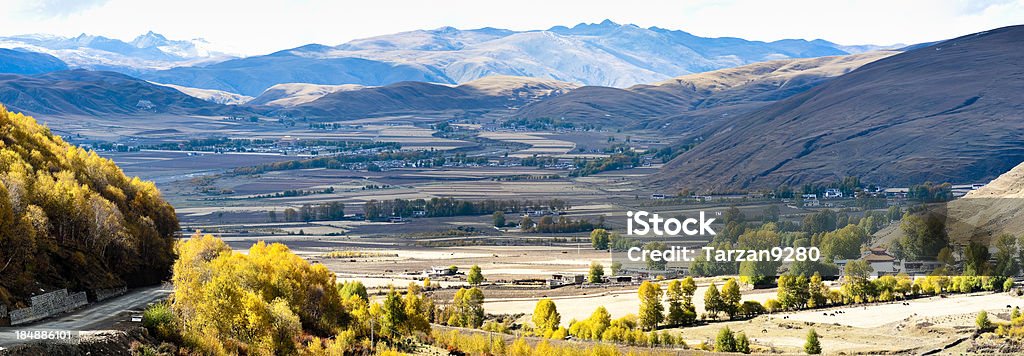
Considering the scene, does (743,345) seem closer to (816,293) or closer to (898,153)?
(816,293)

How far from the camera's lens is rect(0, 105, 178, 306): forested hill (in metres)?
51.1

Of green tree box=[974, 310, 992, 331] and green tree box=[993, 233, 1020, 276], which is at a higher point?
green tree box=[993, 233, 1020, 276]

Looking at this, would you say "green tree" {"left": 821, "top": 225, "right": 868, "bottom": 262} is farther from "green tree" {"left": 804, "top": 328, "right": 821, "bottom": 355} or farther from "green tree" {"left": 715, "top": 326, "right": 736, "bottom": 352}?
"green tree" {"left": 715, "top": 326, "right": 736, "bottom": 352}

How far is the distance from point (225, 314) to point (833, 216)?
62631 mm

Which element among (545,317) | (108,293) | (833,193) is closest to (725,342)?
(545,317)

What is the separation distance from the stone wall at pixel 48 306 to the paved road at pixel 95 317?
1.49ft

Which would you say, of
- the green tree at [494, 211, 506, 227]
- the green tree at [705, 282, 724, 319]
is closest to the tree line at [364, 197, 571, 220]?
the green tree at [494, 211, 506, 227]

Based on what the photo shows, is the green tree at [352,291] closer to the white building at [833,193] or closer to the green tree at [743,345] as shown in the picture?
the green tree at [743,345]

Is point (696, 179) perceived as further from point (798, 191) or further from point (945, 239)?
point (945, 239)

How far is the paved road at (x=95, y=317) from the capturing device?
4331cm

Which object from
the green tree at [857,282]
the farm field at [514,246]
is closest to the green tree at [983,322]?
the farm field at [514,246]

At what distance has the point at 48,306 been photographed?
49.2 m

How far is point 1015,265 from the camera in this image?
76.6 metres

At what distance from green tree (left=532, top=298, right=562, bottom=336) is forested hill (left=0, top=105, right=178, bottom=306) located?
71.4 ft
